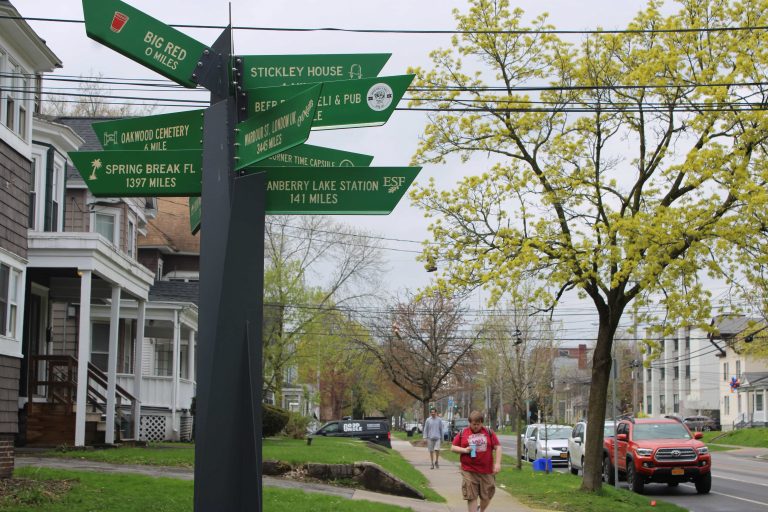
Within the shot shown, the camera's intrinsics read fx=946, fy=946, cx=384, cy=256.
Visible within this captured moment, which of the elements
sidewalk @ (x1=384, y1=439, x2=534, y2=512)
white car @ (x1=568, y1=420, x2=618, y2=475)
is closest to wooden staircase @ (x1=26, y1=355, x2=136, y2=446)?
sidewalk @ (x1=384, y1=439, x2=534, y2=512)

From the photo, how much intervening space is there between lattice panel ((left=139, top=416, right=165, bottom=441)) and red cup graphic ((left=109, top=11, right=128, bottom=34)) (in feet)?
83.5

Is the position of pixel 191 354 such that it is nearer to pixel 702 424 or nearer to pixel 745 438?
pixel 745 438

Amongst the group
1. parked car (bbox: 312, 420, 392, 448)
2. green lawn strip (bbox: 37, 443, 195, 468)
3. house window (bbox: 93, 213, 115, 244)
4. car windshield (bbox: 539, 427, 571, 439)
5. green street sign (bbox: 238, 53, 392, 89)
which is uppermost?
house window (bbox: 93, 213, 115, 244)

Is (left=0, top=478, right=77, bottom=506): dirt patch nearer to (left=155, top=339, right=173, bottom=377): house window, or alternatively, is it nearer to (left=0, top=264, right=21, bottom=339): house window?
(left=0, top=264, right=21, bottom=339): house window

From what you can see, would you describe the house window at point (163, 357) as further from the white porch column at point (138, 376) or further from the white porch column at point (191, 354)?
the white porch column at point (138, 376)

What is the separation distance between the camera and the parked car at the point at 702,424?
2902 inches

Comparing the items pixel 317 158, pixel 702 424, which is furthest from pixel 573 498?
pixel 702 424

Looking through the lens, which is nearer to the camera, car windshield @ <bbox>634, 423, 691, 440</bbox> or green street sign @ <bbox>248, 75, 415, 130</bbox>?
green street sign @ <bbox>248, 75, 415, 130</bbox>

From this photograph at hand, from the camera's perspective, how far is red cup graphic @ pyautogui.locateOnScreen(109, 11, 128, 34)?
20.2 ft

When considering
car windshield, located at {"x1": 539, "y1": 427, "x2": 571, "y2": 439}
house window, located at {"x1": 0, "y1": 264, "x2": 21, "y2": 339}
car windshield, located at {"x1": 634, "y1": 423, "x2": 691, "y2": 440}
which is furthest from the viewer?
car windshield, located at {"x1": 539, "y1": 427, "x2": 571, "y2": 439}

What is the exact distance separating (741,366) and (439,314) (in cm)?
3904

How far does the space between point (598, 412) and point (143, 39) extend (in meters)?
14.9

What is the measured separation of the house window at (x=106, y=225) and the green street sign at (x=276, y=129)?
24.0 metres

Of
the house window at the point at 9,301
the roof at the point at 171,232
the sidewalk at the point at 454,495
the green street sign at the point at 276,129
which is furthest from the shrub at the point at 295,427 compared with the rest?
the green street sign at the point at 276,129
